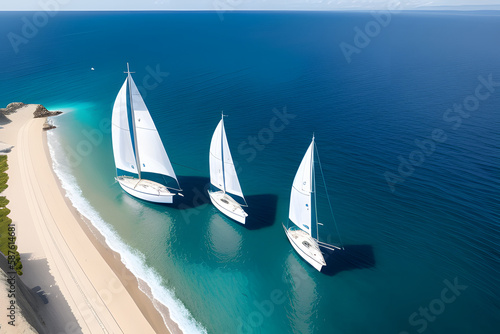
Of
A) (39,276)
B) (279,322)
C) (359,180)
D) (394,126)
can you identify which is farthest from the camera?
(394,126)

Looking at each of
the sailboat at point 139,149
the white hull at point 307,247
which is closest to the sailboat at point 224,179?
the sailboat at point 139,149

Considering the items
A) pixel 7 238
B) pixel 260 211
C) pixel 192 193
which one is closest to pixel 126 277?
pixel 7 238

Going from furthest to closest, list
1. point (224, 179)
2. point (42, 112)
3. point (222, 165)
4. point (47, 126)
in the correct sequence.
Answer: point (42, 112)
point (47, 126)
point (224, 179)
point (222, 165)

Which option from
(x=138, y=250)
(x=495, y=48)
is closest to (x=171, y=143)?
(x=138, y=250)

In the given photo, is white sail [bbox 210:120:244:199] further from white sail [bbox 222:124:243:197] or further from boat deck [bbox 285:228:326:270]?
boat deck [bbox 285:228:326:270]

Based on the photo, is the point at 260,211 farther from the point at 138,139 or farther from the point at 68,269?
the point at 68,269

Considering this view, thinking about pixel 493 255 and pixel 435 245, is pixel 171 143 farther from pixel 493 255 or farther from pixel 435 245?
pixel 493 255
